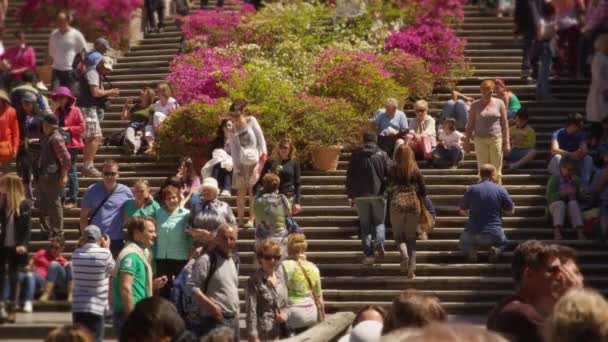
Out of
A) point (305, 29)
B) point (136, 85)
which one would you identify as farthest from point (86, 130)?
point (305, 29)

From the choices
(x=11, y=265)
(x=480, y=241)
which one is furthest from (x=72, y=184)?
(x=480, y=241)

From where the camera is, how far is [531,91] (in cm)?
2623

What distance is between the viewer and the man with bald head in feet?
43.4

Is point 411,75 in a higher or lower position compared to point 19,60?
lower

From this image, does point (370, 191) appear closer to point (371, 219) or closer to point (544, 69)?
point (371, 219)

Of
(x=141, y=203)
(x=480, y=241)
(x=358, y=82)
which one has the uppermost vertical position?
(x=358, y=82)

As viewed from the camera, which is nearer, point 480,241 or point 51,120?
point 480,241

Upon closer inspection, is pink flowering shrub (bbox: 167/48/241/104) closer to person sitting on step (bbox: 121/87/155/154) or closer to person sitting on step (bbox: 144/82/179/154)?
person sitting on step (bbox: 144/82/179/154)

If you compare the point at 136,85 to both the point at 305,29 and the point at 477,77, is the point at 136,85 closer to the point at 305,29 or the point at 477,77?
the point at 305,29

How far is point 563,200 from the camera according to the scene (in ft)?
65.0

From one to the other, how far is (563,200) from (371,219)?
2727 mm

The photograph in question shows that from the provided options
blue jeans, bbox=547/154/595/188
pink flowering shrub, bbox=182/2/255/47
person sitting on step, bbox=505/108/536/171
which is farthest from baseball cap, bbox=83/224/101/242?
pink flowering shrub, bbox=182/2/255/47

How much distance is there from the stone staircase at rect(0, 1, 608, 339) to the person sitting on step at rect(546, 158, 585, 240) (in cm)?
29

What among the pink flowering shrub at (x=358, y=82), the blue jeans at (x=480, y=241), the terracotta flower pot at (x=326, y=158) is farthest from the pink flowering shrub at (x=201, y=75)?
the blue jeans at (x=480, y=241)
